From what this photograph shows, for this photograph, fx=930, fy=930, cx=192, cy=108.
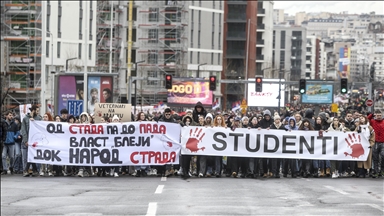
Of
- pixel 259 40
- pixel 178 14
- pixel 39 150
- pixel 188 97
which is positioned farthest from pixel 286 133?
pixel 259 40

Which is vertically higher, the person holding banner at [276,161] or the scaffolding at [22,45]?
the scaffolding at [22,45]

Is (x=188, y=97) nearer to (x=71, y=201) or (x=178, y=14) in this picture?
(x=178, y=14)

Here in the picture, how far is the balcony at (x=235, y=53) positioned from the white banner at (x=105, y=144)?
9342 centimetres

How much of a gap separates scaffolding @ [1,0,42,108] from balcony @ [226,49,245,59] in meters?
40.0

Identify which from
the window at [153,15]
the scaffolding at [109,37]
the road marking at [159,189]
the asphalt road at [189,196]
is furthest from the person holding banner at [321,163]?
the window at [153,15]

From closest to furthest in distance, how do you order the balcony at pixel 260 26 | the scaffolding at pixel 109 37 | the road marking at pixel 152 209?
1. the road marking at pixel 152 209
2. the scaffolding at pixel 109 37
3. the balcony at pixel 260 26

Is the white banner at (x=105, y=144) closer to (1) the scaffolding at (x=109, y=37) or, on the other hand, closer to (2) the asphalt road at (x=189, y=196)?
(2) the asphalt road at (x=189, y=196)

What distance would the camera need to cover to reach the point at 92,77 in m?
47.2

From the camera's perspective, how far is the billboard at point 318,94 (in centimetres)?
7406

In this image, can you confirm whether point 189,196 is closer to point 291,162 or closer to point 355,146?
point 291,162

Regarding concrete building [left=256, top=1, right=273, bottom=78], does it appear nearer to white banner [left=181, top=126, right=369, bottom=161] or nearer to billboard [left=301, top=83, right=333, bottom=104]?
billboard [left=301, top=83, right=333, bottom=104]

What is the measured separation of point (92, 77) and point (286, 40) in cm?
14916

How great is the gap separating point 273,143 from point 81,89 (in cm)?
2455

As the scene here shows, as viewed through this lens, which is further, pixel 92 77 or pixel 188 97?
pixel 188 97
